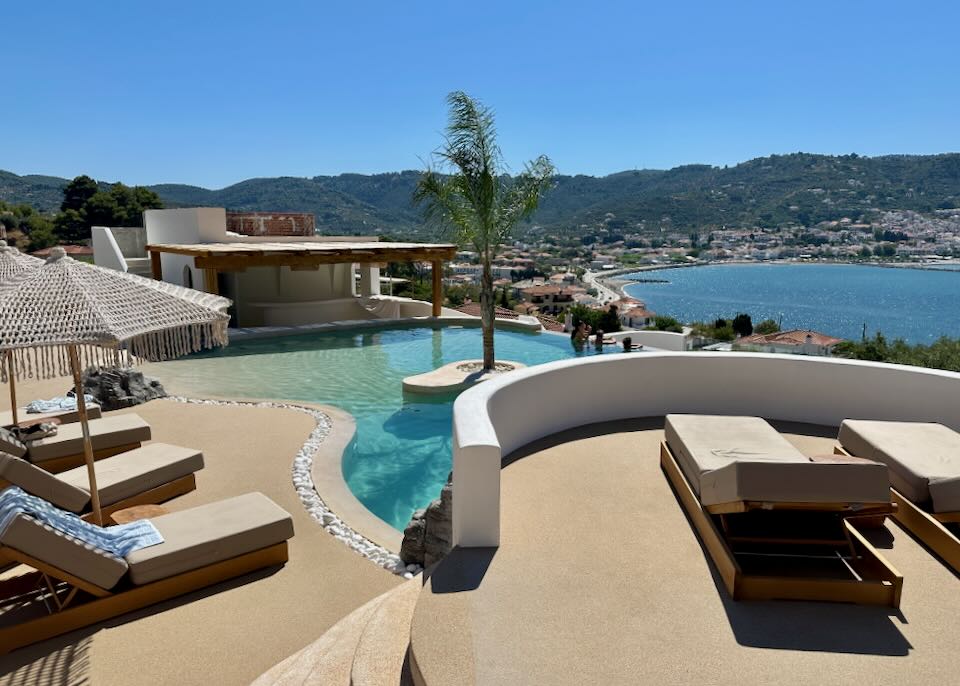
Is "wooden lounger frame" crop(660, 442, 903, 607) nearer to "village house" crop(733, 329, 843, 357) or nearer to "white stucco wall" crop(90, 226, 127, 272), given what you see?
"village house" crop(733, 329, 843, 357)

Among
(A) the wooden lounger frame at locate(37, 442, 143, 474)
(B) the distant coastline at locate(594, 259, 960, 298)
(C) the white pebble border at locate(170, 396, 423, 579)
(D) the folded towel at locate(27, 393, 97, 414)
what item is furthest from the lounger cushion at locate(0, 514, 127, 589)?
(B) the distant coastline at locate(594, 259, 960, 298)

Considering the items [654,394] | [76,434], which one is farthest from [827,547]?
[76,434]

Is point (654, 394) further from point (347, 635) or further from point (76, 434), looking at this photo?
point (76, 434)

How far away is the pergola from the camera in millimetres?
15328

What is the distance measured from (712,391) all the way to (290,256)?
13.1 meters

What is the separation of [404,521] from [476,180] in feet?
27.3

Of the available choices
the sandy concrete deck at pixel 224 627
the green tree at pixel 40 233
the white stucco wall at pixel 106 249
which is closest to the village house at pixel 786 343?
the sandy concrete deck at pixel 224 627

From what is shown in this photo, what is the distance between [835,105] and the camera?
6988 cm

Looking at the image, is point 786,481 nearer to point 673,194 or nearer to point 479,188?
point 479,188

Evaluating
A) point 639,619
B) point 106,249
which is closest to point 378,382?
point 639,619

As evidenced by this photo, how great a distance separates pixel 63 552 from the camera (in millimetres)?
3719

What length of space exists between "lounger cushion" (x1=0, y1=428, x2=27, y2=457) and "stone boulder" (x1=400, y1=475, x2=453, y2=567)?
13.2 feet

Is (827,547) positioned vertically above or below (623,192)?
below

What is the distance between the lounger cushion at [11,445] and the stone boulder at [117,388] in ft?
10.6
